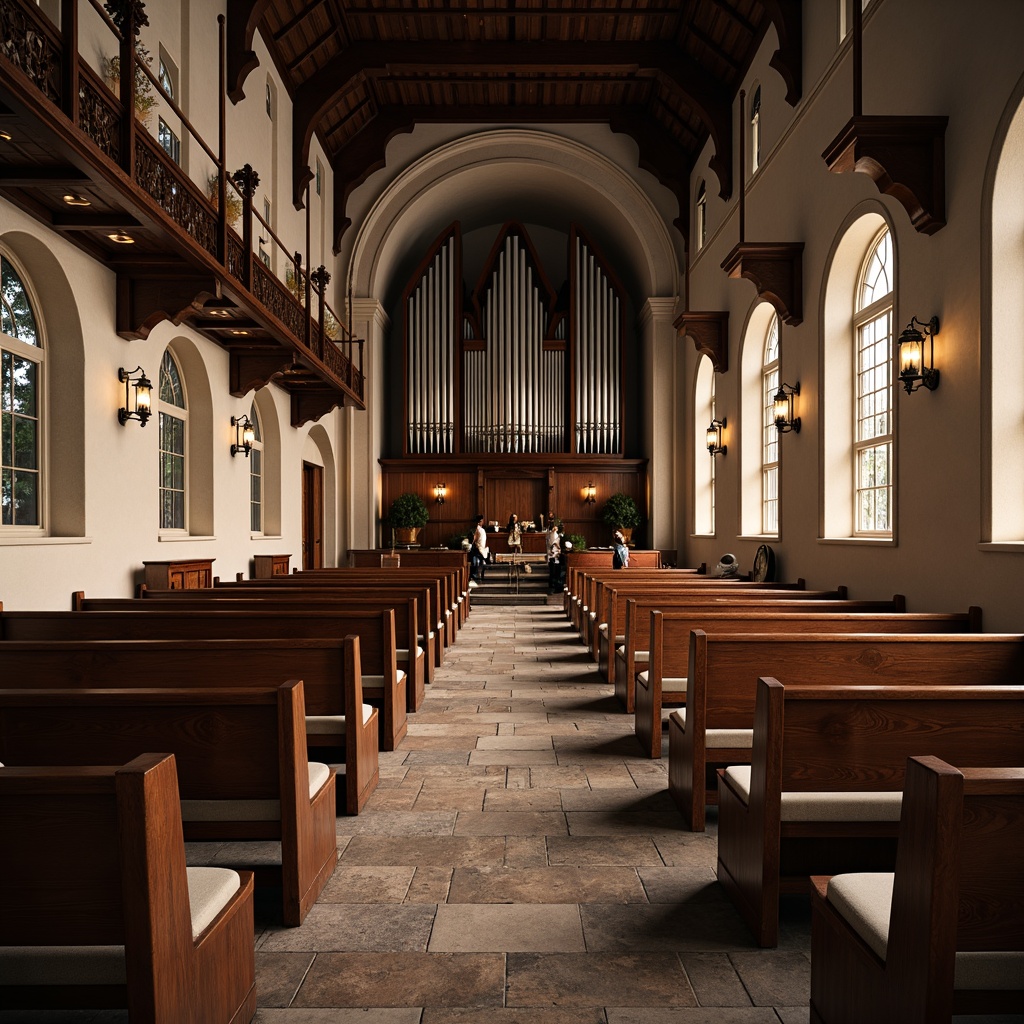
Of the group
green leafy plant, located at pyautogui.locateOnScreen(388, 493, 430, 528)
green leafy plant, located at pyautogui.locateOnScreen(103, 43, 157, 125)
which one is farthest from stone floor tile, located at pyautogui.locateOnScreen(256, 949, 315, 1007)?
green leafy plant, located at pyautogui.locateOnScreen(388, 493, 430, 528)

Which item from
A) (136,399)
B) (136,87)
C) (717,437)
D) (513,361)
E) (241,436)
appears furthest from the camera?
(513,361)

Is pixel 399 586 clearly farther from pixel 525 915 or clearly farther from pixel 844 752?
pixel 844 752

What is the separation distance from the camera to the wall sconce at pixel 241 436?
1145 cm

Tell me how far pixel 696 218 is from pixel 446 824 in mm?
14597

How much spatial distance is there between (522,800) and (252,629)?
6.65 ft

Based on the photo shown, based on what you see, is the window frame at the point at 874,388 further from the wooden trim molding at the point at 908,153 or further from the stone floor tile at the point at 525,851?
the stone floor tile at the point at 525,851

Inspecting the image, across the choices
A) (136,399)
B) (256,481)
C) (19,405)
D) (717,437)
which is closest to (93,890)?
(19,405)

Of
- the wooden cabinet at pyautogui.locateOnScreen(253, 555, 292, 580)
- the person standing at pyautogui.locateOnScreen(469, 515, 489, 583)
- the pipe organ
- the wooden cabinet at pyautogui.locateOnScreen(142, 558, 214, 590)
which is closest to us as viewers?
the wooden cabinet at pyautogui.locateOnScreen(142, 558, 214, 590)

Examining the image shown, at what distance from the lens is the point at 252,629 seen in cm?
541

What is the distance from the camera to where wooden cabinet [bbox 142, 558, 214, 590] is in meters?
8.54

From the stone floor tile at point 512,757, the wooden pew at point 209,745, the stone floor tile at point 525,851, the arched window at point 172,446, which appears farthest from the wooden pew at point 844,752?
the arched window at point 172,446

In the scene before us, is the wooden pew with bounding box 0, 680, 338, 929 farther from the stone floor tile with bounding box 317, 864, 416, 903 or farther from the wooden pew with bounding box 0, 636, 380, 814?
the wooden pew with bounding box 0, 636, 380, 814

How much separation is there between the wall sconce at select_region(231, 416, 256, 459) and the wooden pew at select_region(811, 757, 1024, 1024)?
10.6 meters

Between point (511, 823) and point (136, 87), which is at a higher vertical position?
point (136, 87)
